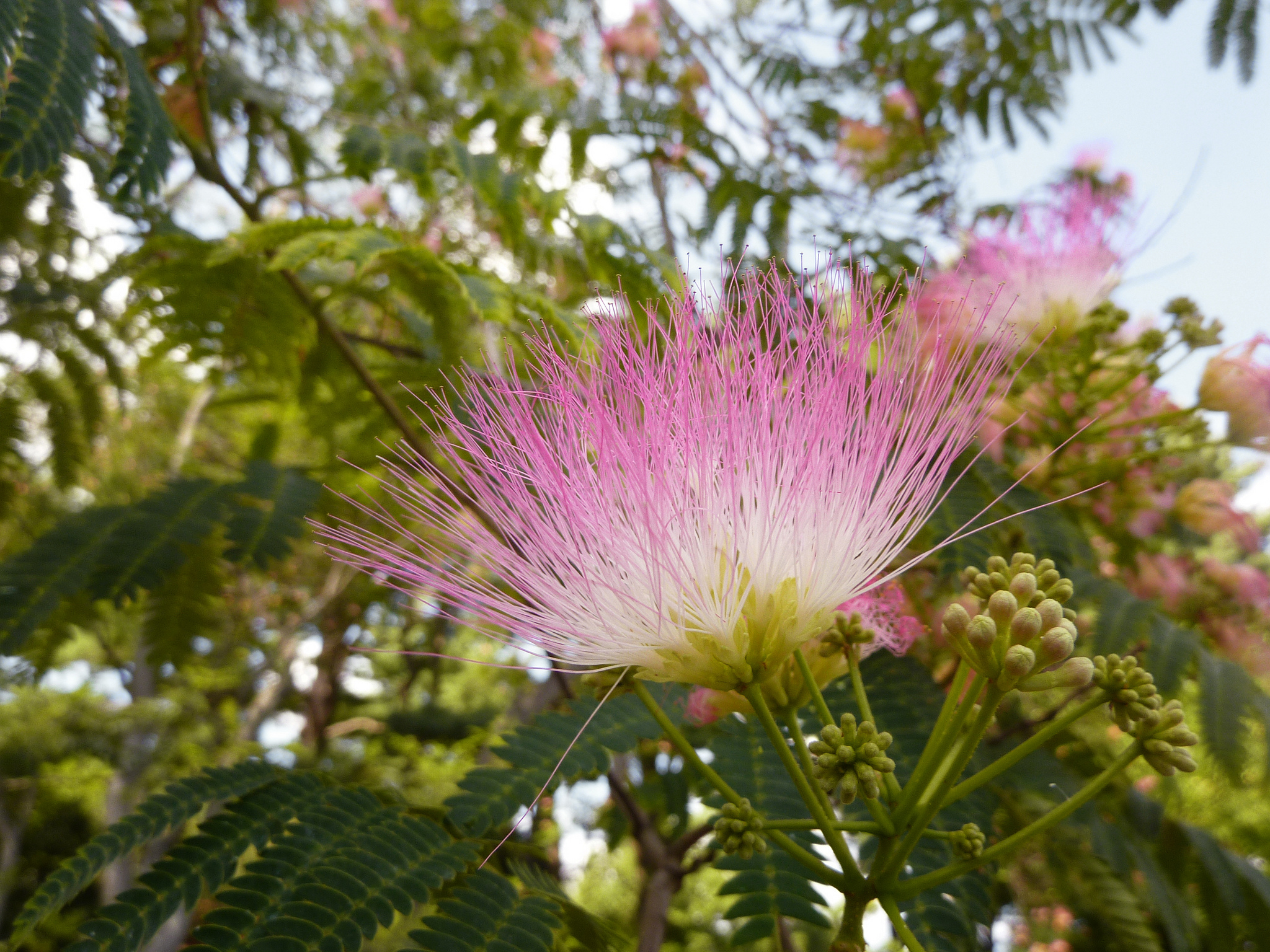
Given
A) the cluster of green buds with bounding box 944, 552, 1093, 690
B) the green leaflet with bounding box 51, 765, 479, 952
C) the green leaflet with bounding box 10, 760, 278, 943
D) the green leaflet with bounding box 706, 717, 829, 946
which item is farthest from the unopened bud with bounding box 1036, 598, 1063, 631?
the green leaflet with bounding box 10, 760, 278, 943

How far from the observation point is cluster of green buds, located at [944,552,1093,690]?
83 cm

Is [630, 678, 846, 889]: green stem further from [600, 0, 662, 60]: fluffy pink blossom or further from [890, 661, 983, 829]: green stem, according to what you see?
[600, 0, 662, 60]: fluffy pink blossom

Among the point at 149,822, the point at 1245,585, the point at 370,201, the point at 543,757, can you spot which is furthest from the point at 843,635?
the point at 370,201

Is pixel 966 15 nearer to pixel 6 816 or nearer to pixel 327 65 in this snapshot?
pixel 327 65

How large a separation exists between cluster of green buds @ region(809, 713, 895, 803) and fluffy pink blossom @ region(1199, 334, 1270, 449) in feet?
5.11

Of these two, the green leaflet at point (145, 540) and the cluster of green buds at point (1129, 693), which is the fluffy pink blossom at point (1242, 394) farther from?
the green leaflet at point (145, 540)

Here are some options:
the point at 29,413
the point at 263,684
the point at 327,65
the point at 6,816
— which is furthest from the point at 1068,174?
the point at 6,816

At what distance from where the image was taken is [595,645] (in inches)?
43.2

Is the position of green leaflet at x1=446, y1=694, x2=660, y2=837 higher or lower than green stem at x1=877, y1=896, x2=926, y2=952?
higher

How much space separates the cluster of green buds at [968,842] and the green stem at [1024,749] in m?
0.07

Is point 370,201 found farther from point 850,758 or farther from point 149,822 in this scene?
point 850,758

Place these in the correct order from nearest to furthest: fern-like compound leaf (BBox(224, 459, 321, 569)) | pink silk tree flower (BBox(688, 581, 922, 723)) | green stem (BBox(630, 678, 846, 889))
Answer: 1. green stem (BBox(630, 678, 846, 889))
2. pink silk tree flower (BBox(688, 581, 922, 723))
3. fern-like compound leaf (BBox(224, 459, 321, 569))

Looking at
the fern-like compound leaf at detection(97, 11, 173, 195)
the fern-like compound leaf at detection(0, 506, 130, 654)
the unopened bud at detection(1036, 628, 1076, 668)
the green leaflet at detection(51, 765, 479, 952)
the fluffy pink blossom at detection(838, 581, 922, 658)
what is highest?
the fern-like compound leaf at detection(97, 11, 173, 195)

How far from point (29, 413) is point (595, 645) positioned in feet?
9.46
